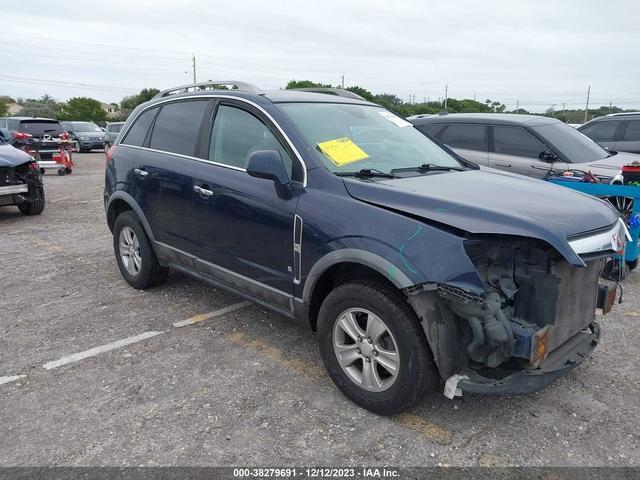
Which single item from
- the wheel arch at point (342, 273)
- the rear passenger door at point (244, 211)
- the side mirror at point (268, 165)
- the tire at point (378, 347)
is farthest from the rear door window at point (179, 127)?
the tire at point (378, 347)

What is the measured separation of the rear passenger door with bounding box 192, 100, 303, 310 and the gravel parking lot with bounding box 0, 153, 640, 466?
1.83 ft

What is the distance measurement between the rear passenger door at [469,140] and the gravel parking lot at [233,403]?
317 centimetres

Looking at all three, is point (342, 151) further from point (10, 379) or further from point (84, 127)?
point (84, 127)

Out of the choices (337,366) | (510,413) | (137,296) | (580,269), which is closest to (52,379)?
(137,296)

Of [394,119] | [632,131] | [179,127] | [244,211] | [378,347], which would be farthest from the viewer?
[632,131]

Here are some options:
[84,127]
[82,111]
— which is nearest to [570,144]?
[84,127]

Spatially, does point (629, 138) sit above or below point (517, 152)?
above

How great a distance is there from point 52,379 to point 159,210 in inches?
63.6

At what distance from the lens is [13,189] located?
332 inches

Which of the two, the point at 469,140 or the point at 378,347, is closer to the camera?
the point at 378,347

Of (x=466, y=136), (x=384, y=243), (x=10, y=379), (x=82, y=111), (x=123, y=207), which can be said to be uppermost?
(x=82, y=111)

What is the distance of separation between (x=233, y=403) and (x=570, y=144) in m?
5.92

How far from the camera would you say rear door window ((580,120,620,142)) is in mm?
9516

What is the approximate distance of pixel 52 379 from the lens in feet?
11.2
